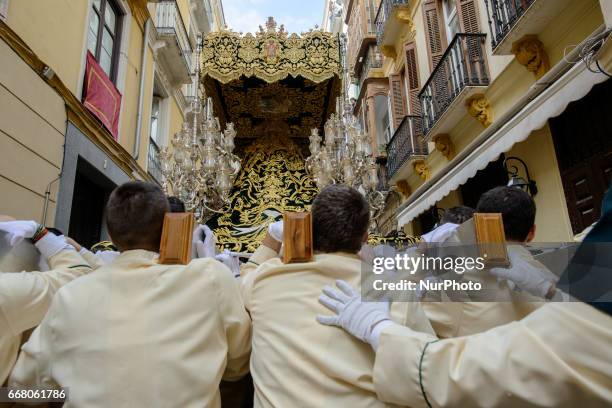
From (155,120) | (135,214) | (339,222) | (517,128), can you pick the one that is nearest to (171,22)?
(155,120)

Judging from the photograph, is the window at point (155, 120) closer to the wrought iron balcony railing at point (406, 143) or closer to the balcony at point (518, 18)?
the wrought iron balcony railing at point (406, 143)

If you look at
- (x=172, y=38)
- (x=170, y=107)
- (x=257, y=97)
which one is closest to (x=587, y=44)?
(x=257, y=97)

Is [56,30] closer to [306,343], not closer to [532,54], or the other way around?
[306,343]

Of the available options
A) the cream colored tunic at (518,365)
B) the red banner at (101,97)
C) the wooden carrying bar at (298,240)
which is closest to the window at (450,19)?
the red banner at (101,97)

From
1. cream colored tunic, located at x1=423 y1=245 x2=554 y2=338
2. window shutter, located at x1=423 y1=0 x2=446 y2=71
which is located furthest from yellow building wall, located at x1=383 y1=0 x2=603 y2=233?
cream colored tunic, located at x1=423 y1=245 x2=554 y2=338

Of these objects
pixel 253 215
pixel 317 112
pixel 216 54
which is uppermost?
pixel 216 54

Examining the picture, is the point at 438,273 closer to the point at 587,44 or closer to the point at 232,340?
the point at 232,340

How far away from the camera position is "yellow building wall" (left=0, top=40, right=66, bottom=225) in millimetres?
3803

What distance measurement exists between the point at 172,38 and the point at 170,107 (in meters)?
1.69

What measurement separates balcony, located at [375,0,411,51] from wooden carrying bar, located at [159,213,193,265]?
29.4 ft

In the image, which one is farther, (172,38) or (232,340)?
(172,38)

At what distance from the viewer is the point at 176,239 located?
1.41m

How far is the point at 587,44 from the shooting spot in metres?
3.40

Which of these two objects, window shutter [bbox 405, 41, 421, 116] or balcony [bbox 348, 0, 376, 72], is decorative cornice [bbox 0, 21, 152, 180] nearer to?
window shutter [bbox 405, 41, 421, 116]
